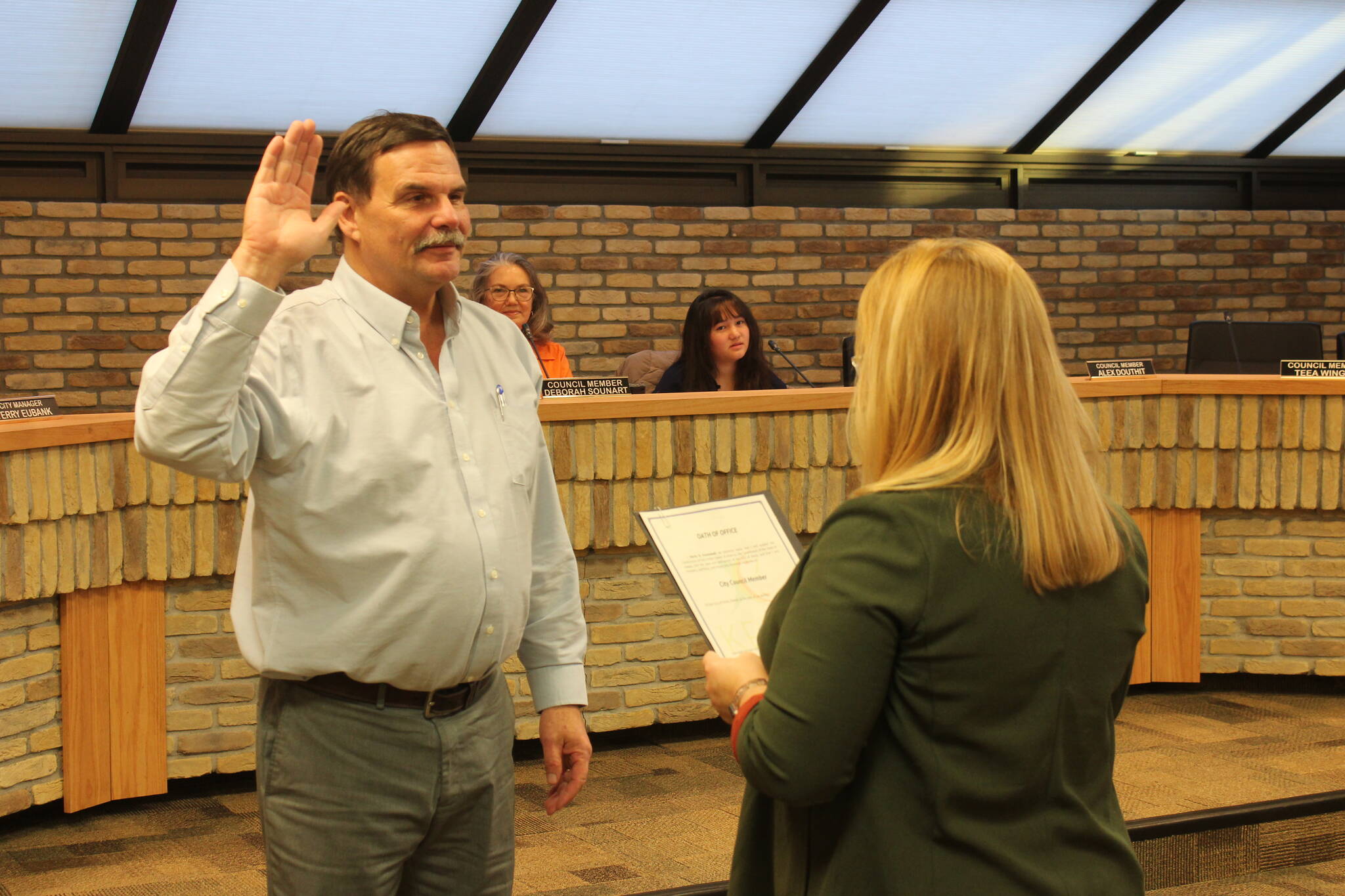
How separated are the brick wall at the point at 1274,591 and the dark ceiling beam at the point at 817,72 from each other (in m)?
2.67

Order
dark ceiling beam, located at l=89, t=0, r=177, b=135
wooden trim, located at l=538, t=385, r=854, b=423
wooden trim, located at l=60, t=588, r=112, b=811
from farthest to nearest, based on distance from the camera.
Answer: dark ceiling beam, located at l=89, t=0, r=177, b=135 → wooden trim, located at l=538, t=385, r=854, b=423 → wooden trim, located at l=60, t=588, r=112, b=811

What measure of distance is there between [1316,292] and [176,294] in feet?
19.3

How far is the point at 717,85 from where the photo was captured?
576 centimetres

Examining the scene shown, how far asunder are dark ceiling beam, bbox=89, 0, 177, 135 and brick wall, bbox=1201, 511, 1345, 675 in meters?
4.03

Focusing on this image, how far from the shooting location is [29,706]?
287cm

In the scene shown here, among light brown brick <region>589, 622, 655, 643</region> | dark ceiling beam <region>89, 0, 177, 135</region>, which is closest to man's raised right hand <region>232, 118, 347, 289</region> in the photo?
light brown brick <region>589, 622, 655, 643</region>

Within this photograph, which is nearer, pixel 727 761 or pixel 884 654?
pixel 884 654

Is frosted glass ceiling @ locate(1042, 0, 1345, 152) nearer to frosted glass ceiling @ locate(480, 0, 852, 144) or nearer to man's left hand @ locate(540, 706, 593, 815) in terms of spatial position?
frosted glass ceiling @ locate(480, 0, 852, 144)

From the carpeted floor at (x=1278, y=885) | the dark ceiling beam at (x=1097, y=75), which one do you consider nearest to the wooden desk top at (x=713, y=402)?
the carpeted floor at (x=1278, y=885)

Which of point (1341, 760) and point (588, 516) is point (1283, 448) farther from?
point (588, 516)

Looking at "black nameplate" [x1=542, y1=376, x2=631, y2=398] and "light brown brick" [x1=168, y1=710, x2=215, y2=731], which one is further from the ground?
"black nameplate" [x1=542, y1=376, x2=631, y2=398]

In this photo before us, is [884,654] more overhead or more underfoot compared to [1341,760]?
more overhead

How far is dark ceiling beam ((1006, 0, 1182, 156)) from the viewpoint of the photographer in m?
5.86

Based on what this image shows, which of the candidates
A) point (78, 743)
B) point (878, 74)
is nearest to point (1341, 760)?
point (78, 743)
